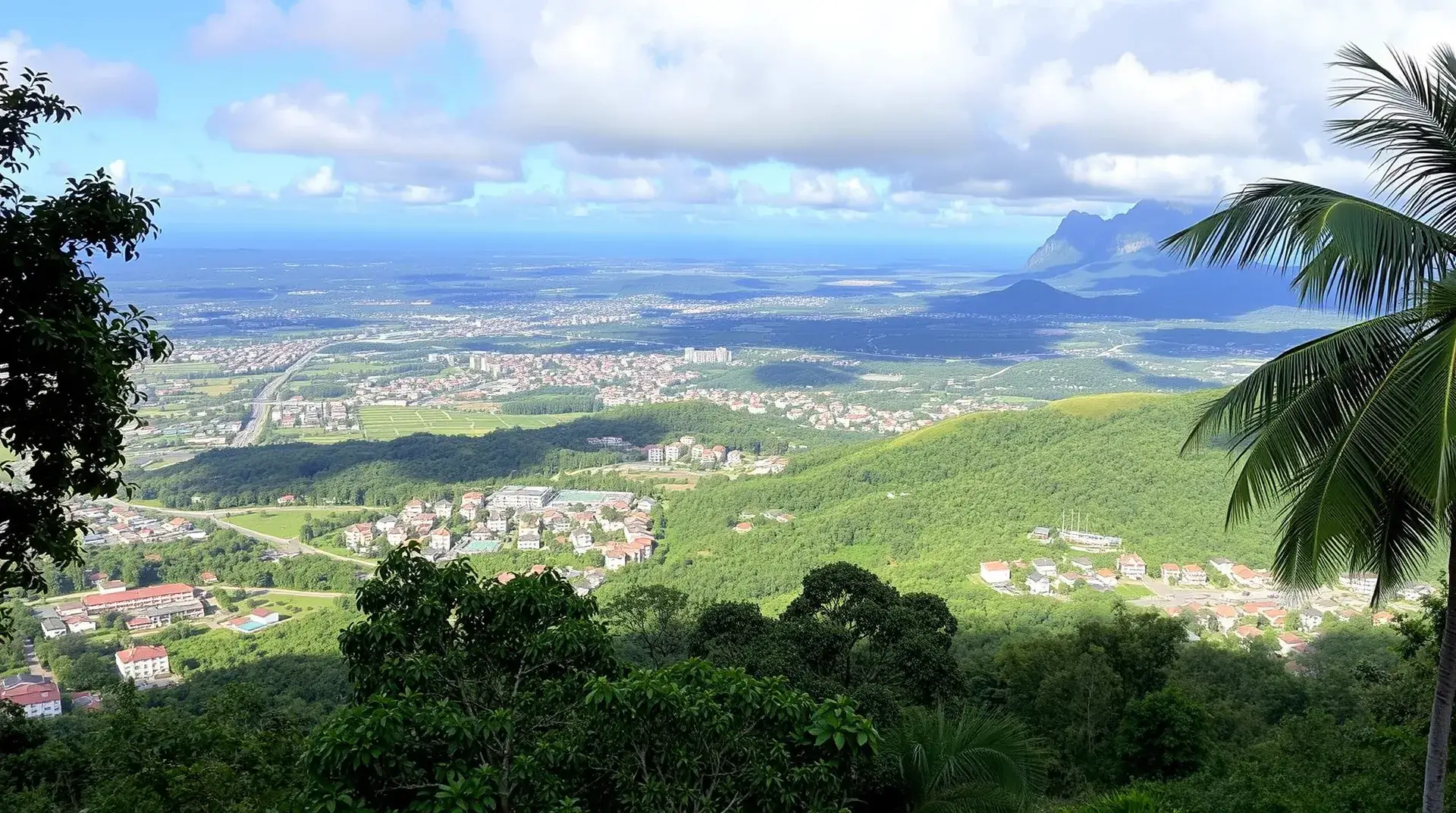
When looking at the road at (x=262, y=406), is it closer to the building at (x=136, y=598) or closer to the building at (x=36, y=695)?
the building at (x=136, y=598)

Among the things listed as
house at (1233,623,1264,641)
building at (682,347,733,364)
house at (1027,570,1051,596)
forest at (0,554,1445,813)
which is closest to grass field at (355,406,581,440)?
building at (682,347,733,364)

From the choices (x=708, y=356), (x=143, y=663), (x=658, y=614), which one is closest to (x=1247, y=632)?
(x=658, y=614)

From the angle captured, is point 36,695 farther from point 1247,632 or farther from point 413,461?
point 1247,632

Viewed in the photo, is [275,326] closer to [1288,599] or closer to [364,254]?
[1288,599]

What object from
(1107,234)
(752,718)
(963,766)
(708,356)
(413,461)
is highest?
(1107,234)

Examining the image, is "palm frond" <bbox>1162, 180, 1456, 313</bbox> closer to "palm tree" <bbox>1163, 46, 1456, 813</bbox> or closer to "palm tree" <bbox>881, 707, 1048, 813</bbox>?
"palm tree" <bbox>1163, 46, 1456, 813</bbox>

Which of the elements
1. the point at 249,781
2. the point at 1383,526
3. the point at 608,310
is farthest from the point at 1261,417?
the point at 608,310
